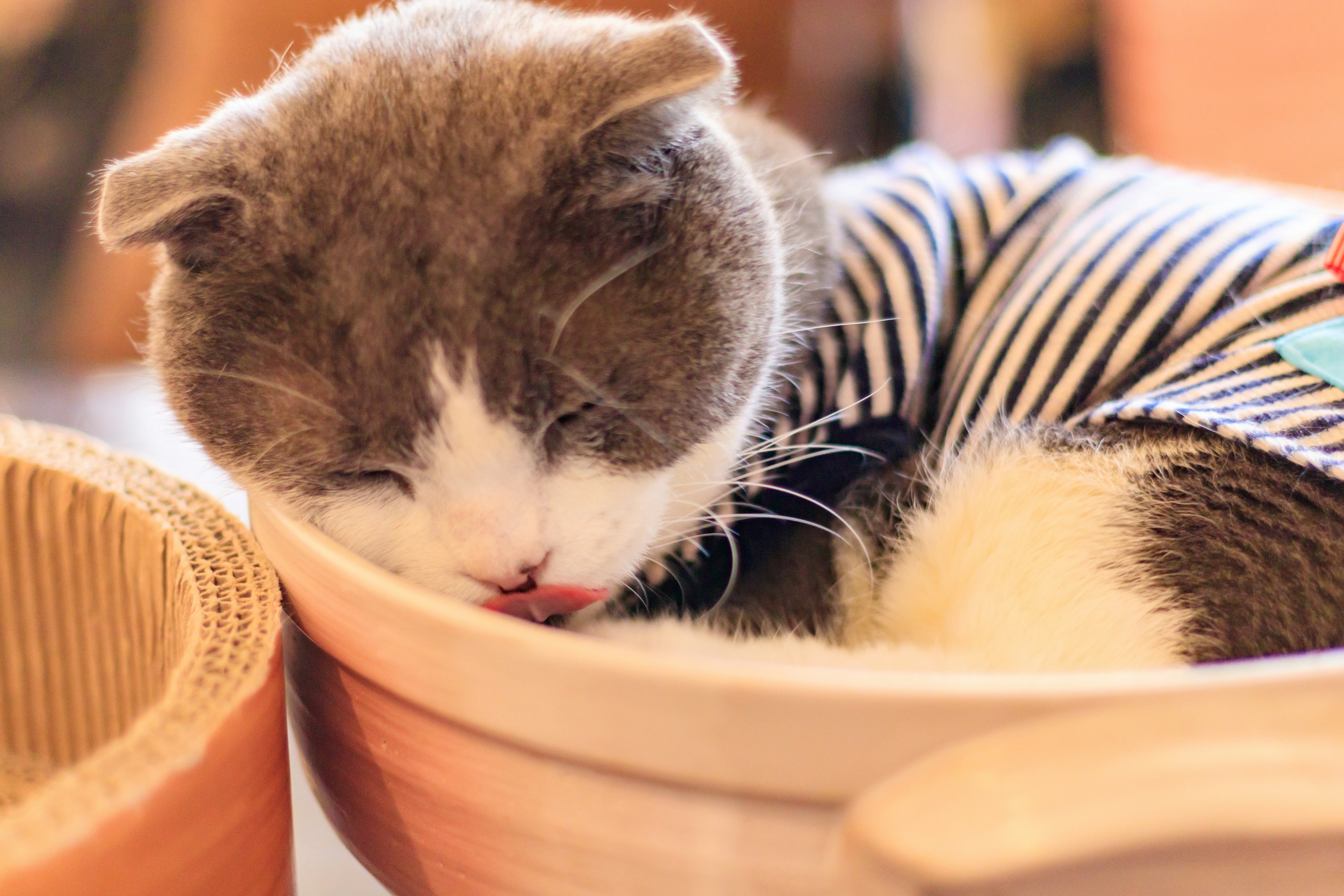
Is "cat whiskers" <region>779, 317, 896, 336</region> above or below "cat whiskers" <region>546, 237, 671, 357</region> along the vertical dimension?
below

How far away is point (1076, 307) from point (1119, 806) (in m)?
0.59

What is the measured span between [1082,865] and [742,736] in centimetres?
14

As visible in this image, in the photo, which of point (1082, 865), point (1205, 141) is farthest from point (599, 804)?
point (1205, 141)

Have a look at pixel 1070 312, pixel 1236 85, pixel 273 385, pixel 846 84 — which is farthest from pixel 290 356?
pixel 846 84

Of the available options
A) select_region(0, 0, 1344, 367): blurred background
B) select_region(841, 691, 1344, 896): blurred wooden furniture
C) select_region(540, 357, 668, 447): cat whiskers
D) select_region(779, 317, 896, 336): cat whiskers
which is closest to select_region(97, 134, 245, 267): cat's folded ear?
select_region(540, 357, 668, 447): cat whiskers

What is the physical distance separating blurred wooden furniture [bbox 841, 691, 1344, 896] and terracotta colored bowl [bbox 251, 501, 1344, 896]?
0.04ft

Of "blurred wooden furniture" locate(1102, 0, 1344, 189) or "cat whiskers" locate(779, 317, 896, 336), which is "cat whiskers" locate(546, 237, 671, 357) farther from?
"blurred wooden furniture" locate(1102, 0, 1344, 189)

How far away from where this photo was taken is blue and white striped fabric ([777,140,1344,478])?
77cm

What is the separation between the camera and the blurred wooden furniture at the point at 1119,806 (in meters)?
0.39

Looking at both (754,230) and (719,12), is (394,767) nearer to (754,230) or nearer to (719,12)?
(754,230)

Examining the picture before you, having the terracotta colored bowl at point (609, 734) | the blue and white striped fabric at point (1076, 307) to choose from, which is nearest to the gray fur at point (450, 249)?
the terracotta colored bowl at point (609, 734)

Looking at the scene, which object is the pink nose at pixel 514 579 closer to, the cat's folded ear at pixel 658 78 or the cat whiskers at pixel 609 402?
the cat whiskers at pixel 609 402

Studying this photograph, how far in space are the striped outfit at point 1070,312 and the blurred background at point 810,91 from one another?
62cm

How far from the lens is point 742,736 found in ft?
1.47
